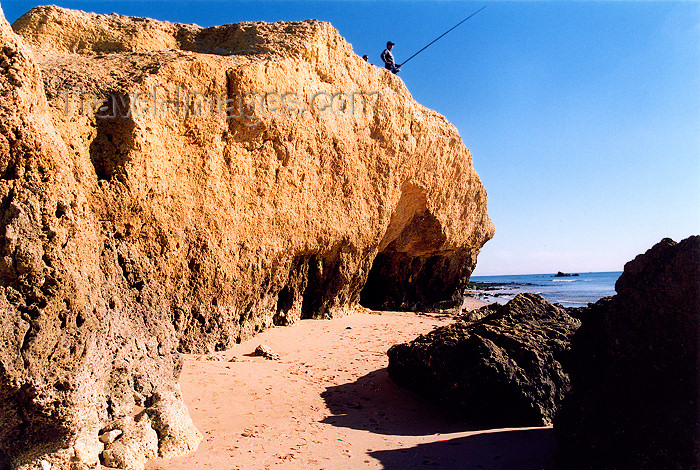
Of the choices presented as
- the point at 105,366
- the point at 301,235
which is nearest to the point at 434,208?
the point at 301,235

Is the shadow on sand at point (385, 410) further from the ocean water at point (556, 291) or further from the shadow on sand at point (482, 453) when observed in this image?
the ocean water at point (556, 291)

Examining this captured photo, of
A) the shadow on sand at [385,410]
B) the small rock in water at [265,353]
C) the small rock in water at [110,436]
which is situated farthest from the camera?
the small rock in water at [265,353]

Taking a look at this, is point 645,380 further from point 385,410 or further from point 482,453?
point 385,410

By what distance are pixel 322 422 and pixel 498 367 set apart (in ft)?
5.72

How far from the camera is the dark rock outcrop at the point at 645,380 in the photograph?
2949 mm

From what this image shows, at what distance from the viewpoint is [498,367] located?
473 cm

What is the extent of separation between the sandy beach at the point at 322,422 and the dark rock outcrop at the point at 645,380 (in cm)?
50

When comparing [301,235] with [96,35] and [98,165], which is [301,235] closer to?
[98,165]

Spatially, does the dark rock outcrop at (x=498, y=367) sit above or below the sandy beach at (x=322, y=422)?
above

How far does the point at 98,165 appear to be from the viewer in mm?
5113

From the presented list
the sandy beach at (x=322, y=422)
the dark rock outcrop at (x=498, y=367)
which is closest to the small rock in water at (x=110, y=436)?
the sandy beach at (x=322, y=422)

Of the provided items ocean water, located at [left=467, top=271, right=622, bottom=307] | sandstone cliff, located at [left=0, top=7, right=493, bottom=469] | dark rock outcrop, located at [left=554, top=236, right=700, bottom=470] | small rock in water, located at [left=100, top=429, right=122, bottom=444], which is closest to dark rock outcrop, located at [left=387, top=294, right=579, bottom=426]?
dark rock outcrop, located at [left=554, top=236, right=700, bottom=470]

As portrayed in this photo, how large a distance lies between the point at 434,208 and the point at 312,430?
865cm

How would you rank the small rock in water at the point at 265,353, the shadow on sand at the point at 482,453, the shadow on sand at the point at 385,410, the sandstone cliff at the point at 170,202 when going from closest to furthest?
1. the sandstone cliff at the point at 170,202
2. the shadow on sand at the point at 482,453
3. the shadow on sand at the point at 385,410
4. the small rock in water at the point at 265,353
